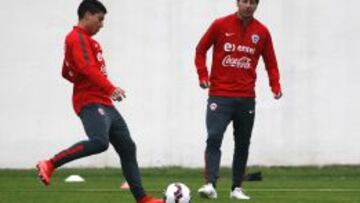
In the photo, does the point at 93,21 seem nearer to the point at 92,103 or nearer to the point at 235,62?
the point at 92,103

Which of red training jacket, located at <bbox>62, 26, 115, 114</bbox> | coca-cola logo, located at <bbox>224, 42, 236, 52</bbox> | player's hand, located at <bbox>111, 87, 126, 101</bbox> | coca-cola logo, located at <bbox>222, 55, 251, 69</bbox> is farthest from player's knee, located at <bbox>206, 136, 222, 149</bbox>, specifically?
player's hand, located at <bbox>111, 87, 126, 101</bbox>

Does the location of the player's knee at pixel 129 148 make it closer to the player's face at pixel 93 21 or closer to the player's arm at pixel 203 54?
the player's face at pixel 93 21

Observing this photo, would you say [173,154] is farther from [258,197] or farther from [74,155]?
[74,155]

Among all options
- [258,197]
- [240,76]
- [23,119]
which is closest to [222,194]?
[258,197]

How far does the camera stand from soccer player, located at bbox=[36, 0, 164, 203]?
7.78m

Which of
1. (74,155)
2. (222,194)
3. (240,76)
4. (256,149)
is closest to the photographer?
(74,155)

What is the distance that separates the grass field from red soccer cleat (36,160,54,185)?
50.0 inches

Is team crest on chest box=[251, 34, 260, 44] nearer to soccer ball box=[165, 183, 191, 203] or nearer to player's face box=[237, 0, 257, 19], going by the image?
player's face box=[237, 0, 257, 19]

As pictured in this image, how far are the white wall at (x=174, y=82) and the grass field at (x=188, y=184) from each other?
37 centimetres

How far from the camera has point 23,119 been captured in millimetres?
15539

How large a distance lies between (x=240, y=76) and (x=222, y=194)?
138 centimetres

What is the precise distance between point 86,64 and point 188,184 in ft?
16.6

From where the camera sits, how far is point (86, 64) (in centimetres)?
780

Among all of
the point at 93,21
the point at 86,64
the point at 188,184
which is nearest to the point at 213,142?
the point at 93,21
